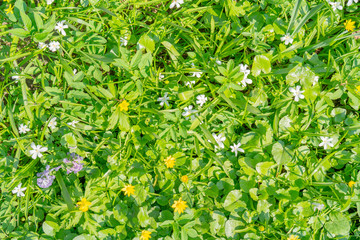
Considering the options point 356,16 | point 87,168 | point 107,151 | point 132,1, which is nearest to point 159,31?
point 132,1

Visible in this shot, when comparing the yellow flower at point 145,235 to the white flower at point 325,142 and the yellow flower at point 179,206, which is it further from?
the white flower at point 325,142

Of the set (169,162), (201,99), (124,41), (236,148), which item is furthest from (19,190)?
(236,148)

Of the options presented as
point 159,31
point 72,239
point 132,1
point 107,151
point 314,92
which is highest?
point 132,1

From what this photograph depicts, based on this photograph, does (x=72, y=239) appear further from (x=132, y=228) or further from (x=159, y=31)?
(x=159, y=31)

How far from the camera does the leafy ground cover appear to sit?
6.69 ft

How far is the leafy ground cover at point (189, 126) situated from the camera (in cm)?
204

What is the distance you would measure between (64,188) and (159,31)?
136 cm

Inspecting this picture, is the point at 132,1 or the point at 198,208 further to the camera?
the point at 132,1

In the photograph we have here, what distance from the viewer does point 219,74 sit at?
83.1 inches

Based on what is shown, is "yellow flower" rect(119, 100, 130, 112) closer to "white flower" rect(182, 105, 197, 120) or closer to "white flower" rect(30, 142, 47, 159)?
"white flower" rect(182, 105, 197, 120)

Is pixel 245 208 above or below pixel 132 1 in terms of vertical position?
below

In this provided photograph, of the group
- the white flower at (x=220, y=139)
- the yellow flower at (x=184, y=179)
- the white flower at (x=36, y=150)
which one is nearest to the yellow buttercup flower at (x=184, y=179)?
the yellow flower at (x=184, y=179)

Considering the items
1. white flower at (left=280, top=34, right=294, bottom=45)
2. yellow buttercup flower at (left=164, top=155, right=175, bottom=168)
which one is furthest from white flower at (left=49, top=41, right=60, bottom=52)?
white flower at (left=280, top=34, right=294, bottom=45)

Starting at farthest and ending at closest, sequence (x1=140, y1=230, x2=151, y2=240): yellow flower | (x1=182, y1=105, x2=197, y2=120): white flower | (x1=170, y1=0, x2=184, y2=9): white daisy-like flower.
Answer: (x1=170, y1=0, x2=184, y2=9): white daisy-like flower < (x1=182, y1=105, x2=197, y2=120): white flower < (x1=140, y1=230, x2=151, y2=240): yellow flower
